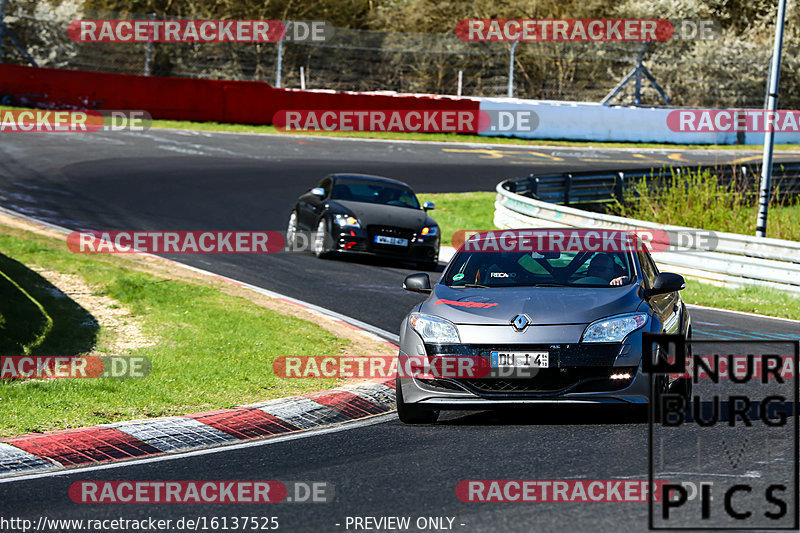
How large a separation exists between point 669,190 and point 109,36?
25.7 meters

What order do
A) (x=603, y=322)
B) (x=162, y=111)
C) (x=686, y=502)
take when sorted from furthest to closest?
(x=162, y=111) → (x=603, y=322) → (x=686, y=502)

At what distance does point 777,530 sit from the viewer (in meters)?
5.28

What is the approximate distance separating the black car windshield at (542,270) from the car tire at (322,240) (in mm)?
9243

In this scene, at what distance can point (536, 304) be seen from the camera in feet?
26.2

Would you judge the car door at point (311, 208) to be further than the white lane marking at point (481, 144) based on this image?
No

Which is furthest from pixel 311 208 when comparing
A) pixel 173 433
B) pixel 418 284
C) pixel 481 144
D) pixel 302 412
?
pixel 481 144

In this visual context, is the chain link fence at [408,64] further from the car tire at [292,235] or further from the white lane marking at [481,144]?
the car tire at [292,235]

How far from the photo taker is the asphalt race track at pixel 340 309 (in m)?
5.96

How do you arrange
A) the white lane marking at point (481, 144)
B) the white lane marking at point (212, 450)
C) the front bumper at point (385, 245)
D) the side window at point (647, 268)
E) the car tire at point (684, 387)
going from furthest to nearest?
the white lane marking at point (481, 144), the front bumper at point (385, 245), the side window at point (647, 268), the car tire at point (684, 387), the white lane marking at point (212, 450)

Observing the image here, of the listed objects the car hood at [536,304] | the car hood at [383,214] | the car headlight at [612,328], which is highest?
the car hood at [536,304]

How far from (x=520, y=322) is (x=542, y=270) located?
133 centimetres

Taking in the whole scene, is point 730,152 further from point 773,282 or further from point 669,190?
point 773,282

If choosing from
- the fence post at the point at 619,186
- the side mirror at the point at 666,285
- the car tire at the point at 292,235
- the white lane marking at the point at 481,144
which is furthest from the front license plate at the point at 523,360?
the white lane marking at the point at 481,144

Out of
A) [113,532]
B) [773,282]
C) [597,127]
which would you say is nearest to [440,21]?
[597,127]
